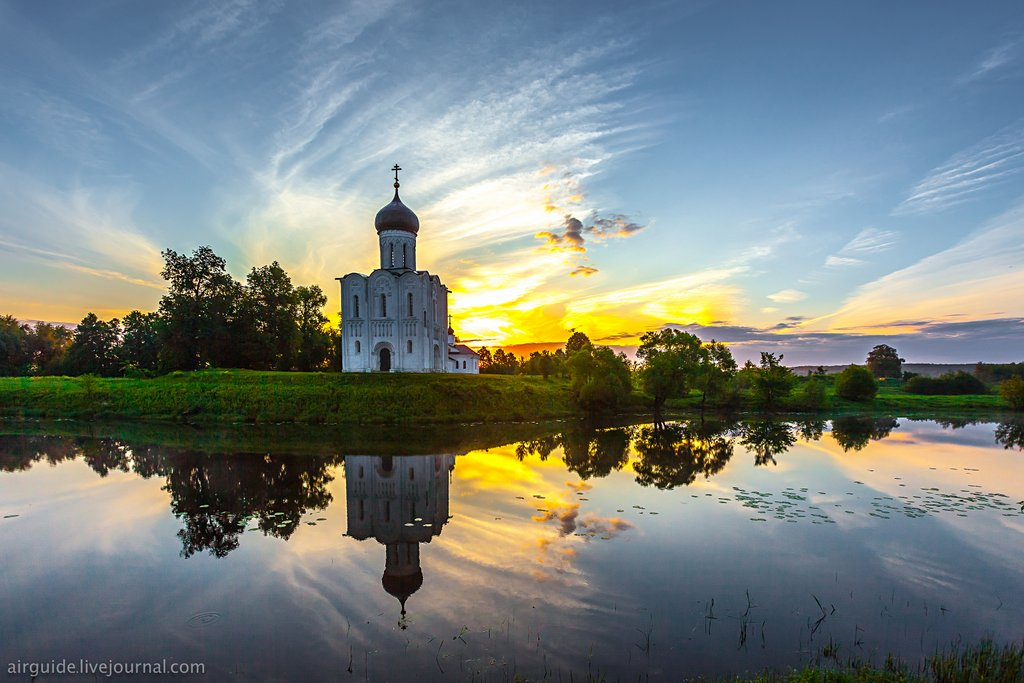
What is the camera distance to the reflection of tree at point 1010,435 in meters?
27.2

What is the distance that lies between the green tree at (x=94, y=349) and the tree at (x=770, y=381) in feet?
243

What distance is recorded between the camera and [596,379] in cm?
4212

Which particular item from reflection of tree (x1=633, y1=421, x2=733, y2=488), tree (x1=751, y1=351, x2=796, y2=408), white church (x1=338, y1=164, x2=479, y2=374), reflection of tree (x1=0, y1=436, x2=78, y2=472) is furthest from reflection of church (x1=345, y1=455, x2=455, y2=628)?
tree (x1=751, y1=351, x2=796, y2=408)

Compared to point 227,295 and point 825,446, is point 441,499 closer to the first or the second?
point 825,446

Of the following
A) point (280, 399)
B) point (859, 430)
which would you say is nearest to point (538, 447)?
point (280, 399)

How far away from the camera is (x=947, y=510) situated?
43.5 feet

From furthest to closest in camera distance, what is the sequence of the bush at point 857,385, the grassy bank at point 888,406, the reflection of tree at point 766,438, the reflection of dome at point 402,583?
the bush at point 857,385, the grassy bank at point 888,406, the reflection of tree at point 766,438, the reflection of dome at point 402,583

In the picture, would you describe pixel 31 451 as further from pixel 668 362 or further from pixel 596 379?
pixel 668 362

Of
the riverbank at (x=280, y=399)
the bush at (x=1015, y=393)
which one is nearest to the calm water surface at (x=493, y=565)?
the riverbank at (x=280, y=399)

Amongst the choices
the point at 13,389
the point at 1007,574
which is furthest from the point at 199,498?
the point at 13,389

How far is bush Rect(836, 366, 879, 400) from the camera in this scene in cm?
5466

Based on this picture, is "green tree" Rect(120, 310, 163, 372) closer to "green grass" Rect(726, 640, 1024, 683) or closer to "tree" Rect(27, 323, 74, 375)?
"tree" Rect(27, 323, 74, 375)

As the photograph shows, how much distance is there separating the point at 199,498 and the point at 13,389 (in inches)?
1492

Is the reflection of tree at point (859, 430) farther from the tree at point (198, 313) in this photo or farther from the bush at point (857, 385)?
the tree at point (198, 313)
